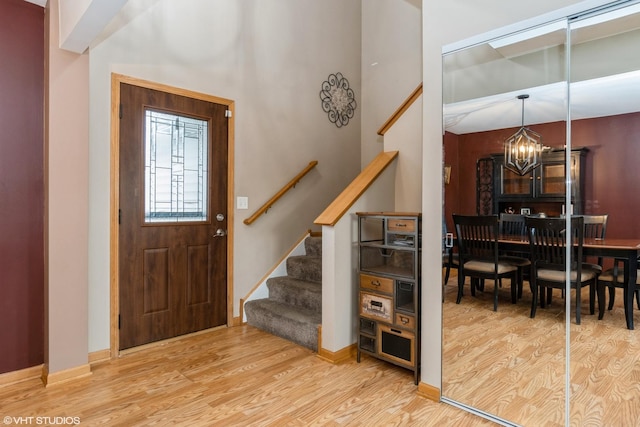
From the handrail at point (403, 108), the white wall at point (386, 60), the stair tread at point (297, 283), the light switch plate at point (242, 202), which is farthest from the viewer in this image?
the white wall at point (386, 60)

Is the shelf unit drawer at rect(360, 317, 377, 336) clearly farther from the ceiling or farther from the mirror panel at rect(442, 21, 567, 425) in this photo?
the ceiling

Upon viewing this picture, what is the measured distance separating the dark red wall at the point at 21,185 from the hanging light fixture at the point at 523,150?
3150 millimetres

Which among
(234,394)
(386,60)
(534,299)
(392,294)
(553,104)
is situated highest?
(386,60)

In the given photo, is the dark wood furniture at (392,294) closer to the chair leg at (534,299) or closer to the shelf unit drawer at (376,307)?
the shelf unit drawer at (376,307)

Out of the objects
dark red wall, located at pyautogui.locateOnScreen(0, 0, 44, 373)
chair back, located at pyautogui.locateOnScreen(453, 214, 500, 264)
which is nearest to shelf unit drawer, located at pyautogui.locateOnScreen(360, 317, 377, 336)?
chair back, located at pyautogui.locateOnScreen(453, 214, 500, 264)

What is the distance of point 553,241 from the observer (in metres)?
2.00

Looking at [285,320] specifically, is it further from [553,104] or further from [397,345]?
[553,104]

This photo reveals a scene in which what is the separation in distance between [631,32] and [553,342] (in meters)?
1.61

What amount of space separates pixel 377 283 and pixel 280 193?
1.69m

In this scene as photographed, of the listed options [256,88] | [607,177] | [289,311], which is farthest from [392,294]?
[256,88]

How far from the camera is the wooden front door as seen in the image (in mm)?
2990

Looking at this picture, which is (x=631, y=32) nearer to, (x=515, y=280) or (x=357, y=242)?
(x=515, y=280)

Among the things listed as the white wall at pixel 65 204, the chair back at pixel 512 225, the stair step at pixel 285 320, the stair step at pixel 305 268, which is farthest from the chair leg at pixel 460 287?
the white wall at pixel 65 204

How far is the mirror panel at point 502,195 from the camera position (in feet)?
6.40
